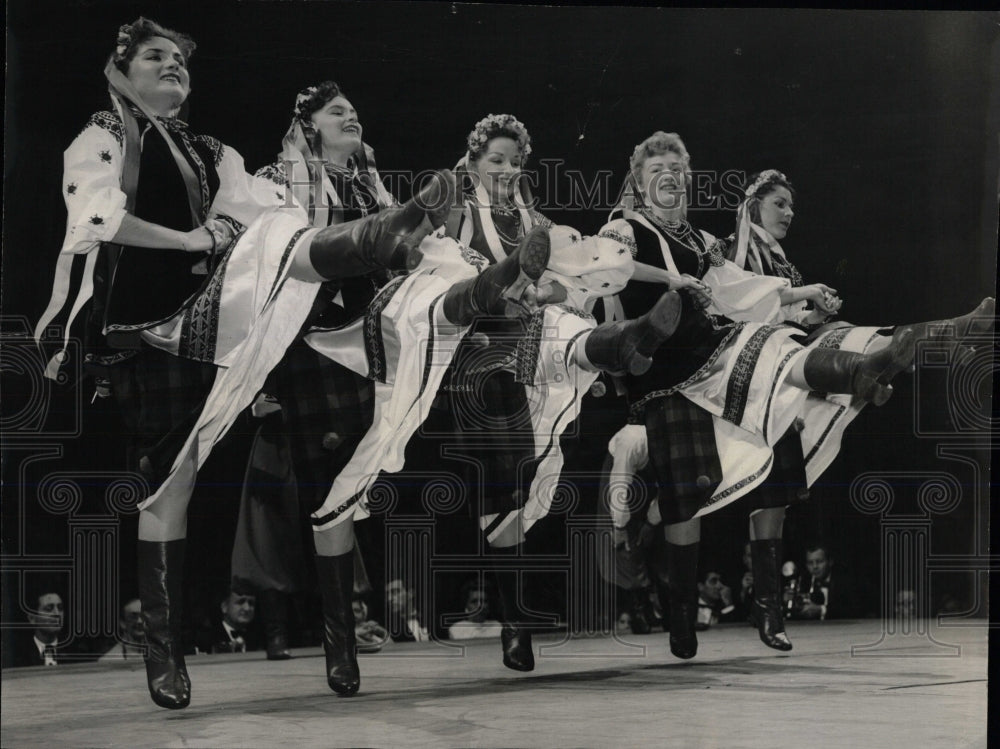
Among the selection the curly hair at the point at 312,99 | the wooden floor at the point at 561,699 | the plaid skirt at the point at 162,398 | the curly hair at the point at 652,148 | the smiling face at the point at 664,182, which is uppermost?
the curly hair at the point at 312,99

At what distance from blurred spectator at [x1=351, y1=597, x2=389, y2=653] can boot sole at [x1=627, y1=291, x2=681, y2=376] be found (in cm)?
116

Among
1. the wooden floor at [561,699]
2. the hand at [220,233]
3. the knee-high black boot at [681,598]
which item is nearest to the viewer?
the wooden floor at [561,699]

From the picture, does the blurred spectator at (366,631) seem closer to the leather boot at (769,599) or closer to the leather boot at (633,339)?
the leather boot at (633,339)

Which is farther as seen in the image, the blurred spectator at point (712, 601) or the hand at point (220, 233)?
the blurred spectator at point (712, 601)

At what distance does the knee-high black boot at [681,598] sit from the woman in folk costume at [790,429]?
0.23 m

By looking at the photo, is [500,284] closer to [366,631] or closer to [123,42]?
[366,631]

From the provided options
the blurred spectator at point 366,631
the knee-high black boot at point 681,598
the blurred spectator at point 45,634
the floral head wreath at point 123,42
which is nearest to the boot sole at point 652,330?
the knee-high black boot at point 681,598

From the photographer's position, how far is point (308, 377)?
3.85 meters

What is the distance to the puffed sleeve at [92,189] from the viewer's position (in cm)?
382

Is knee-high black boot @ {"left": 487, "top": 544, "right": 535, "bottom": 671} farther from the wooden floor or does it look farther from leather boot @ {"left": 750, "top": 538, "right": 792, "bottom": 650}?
leather boot @ {"left": 750, "top": 538, "right": 792, "bottom": 650}

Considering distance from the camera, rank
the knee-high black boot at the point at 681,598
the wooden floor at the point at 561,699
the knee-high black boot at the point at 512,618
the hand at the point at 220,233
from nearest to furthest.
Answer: the wooden floor at the point at 561,699, the hand at the point at 220,233, the knee-high black boot at the point at 512,618, the knee-high black boot at the point at 681,598

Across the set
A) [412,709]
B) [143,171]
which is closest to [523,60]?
[143,171]

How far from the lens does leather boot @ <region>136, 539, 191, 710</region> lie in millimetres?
3801

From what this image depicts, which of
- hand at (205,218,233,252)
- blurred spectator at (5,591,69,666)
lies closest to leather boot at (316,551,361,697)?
blurred spectator at (5,591,69,666)
